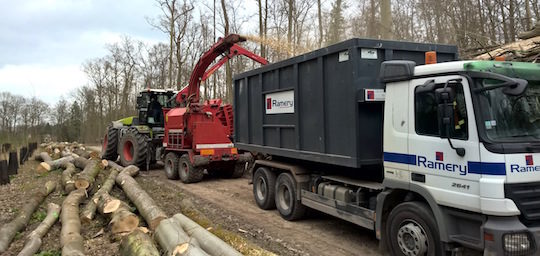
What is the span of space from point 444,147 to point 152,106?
41.2 ft

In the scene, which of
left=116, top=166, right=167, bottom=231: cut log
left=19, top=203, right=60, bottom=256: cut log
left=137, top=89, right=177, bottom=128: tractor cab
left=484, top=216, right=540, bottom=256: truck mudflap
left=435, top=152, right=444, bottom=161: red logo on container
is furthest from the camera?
left=137, top=89, right=177, bottom=128: tractor cab

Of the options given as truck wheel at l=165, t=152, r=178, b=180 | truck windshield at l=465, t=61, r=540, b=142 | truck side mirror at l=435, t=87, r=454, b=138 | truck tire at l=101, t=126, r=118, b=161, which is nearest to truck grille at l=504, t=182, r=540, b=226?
truck windshield at l=465, t=61, r=540, b=142

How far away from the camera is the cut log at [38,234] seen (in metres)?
5.31

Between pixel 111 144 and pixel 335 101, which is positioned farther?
pixel 111 144

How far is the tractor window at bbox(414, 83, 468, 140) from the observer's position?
160 inches

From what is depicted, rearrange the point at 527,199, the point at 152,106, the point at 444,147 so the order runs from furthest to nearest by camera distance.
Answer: the point at 152,106 → the point at 444,147 → the point at 527,199

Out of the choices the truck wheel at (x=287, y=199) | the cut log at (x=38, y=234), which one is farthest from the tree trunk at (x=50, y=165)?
the truck wheel at (x=287, y=199)

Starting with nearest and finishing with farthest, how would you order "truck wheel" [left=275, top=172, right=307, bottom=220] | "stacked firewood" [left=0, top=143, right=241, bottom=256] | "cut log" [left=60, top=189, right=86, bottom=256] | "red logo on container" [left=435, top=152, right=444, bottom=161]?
"red logo on container" [left=435, top=152, right=444, bottom=161]
"stacked firewood" [left=0, top=143, right=241, bottom=256]
"cut log" [left=60, top=189, right=86, bottom=256]
"truck wheel" [left=275, top=172, right=307, bottom=220]

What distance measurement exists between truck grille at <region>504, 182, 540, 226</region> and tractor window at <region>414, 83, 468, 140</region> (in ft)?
2.12

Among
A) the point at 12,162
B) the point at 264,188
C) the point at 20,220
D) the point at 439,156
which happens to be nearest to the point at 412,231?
the point at 439,156

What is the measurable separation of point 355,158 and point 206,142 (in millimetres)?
6665

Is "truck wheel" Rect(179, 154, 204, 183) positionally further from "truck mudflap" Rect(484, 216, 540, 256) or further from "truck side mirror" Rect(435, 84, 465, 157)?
"truck mudflap" Rect(484, 216, 540, 256)

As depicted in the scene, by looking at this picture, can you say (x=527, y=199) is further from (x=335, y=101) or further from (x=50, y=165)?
(x=50, y=165)

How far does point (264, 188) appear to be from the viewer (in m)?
8.23
